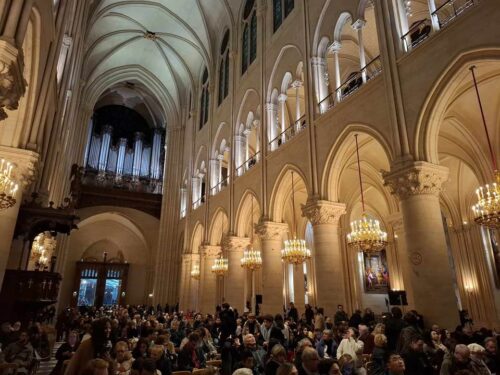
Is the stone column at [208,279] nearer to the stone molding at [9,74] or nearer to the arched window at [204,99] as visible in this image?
the arched window at [204,99]

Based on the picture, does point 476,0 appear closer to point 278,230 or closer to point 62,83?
point 278,230

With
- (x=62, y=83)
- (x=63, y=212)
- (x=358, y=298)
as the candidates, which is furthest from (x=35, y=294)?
(x=358, y=298)

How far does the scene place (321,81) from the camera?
472 inches

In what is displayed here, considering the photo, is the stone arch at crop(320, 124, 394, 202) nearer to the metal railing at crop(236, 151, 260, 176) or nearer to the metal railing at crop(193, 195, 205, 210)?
the metal railing at crop(236, 151, 260, 176)

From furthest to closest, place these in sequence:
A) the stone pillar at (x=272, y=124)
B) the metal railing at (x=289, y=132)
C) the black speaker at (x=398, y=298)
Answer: the stone pillar at (x=272, y=124) < the metal railing at (x=289, y=132) < the black speaker at (x=398, y=298)

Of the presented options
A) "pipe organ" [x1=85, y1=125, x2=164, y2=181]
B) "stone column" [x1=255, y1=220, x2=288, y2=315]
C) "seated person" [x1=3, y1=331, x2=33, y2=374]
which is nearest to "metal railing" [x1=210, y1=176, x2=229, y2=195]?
"stone column" [x1=255, y1=220, x2=288, y2=315]

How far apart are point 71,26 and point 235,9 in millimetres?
9885

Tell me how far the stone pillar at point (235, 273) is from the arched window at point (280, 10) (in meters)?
8.97

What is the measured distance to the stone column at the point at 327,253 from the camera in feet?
33.1

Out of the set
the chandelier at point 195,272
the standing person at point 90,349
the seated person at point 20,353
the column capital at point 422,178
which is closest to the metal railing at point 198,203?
the chandelier at point 195,272

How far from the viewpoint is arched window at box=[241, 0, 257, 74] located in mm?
17688

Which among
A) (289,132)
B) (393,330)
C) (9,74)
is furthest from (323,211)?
(9,74)

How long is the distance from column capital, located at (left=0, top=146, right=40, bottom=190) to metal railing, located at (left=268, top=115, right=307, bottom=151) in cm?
778

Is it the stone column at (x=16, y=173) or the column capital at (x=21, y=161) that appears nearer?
the stone column at (x=16, y=173)
